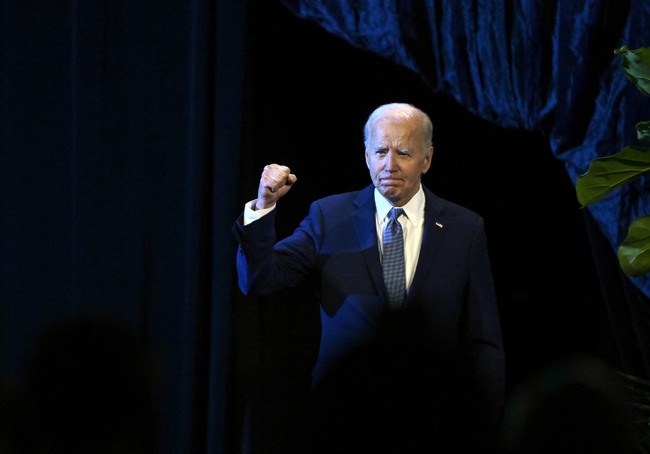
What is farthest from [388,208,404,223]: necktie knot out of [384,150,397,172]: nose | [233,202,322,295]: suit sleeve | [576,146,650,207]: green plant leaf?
[576,146,650,207]: green plant leaf

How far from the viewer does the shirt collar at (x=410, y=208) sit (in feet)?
6.64

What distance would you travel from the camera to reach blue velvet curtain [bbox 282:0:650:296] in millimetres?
2193

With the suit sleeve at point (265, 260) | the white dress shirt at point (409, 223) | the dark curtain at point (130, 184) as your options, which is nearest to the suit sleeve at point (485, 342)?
the white dress shirt at point (409, 223)

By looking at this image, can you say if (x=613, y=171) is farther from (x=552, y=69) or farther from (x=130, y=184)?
(x=130, y=184)

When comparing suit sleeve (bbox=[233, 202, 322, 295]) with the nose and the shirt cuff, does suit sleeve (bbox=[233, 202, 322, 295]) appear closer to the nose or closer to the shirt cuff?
the shirt cuff

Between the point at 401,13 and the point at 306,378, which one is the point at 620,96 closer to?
the point at 401,13

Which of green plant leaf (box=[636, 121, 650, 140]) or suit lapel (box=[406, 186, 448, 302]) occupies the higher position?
green plant leaf (box=[636, 121, 650, 140])

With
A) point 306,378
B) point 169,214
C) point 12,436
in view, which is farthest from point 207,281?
point 12,436

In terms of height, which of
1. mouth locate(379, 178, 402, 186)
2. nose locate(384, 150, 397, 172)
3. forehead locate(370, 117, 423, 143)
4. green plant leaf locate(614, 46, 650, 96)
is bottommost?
mouth locate(379, 178, 402, 186)

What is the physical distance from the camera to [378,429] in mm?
1927

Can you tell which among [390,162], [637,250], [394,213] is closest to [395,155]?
[390,162]

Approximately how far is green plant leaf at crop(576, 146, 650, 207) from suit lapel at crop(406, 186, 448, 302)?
1.14ft

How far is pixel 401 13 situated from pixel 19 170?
56.0 inches

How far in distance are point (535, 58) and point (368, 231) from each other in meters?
0.75
